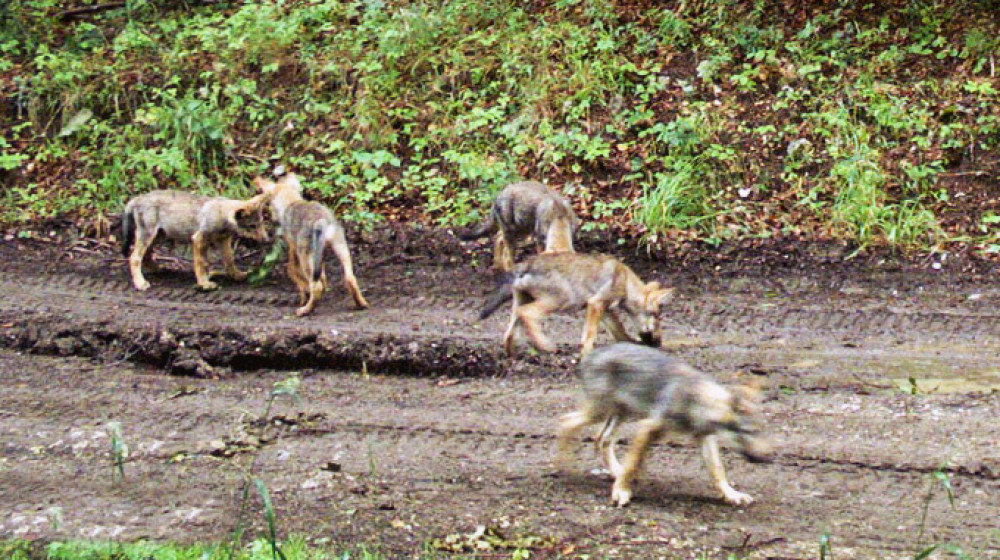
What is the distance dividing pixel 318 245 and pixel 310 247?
0.37 feet

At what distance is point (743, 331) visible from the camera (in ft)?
32.7

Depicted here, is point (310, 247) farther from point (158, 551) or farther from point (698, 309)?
point (158, 551)

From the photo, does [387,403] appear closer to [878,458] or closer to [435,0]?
[878,458]

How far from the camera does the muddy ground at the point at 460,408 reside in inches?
255

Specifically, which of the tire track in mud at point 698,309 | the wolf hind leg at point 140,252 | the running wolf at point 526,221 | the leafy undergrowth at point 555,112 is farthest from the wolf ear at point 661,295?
the wolf hind leg at point 140,252

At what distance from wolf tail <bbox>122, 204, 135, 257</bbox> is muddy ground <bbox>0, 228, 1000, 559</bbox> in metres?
0.37

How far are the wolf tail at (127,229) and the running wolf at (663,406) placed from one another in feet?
21.5

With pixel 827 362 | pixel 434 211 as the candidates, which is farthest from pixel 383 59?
pixel 827 362

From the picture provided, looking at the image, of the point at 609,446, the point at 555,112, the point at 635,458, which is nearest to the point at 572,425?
the point at 609,446

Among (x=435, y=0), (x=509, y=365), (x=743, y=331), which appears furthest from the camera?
(x=435, y=0)

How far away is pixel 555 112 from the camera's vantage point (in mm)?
13750

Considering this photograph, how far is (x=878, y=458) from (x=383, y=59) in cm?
921

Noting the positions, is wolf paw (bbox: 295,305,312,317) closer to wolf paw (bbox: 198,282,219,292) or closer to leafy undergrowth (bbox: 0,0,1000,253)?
wolf paw (bbox: 198,282,219,292)

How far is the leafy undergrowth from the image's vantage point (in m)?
12.2
